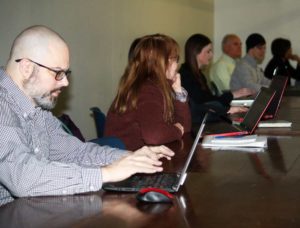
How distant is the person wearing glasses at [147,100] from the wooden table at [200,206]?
2.39ft

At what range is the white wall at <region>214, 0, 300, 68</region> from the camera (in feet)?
26.3

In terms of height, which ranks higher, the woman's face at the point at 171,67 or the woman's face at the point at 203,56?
the woman's face at the point at 171,67

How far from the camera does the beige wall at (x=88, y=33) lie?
3467 mm

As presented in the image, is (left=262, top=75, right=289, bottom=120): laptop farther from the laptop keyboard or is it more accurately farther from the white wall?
the white wall

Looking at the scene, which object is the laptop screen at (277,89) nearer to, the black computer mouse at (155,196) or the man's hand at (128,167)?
the man's hand at (128,167)

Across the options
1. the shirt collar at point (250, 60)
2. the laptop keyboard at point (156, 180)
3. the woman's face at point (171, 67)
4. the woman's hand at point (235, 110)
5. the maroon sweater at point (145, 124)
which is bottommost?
the shirt collar at point (250, 60)

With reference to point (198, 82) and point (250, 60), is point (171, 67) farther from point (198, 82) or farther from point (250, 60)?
point (250, 60)

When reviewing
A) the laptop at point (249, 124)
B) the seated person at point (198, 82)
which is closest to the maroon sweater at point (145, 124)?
the laptop at point (249, 124)

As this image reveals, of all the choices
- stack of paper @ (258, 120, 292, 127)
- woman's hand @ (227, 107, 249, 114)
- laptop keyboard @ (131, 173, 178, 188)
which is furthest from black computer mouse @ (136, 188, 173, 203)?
woman's hand @ (227, 107, 249, 114)

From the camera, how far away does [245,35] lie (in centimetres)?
822

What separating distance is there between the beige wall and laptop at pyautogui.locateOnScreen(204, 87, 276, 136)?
1.52 m

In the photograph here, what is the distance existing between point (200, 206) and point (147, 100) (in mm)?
1256

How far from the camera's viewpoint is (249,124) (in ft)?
8.17

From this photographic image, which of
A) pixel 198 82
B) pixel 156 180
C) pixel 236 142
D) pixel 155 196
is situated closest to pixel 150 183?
pixel 156 180
